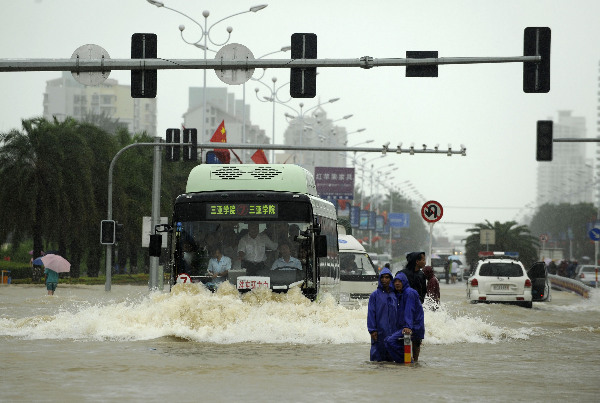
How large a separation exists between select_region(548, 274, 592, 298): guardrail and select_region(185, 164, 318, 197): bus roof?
98.6ft

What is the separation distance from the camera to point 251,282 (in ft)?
69.9

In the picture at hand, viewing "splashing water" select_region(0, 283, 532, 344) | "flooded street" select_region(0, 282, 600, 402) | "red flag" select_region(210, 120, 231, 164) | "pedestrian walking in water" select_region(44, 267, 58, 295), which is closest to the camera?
"flooded street" select_region(0, 282, 600, 402)

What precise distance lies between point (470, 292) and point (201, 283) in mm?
18116

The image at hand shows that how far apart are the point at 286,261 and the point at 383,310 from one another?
5.15 metres

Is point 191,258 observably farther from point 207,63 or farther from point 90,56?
point 90,56

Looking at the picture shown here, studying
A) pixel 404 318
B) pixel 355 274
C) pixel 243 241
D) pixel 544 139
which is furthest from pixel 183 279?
pixel 355 274

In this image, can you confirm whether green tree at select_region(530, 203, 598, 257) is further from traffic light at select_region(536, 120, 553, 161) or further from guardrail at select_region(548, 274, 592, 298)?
traffic light at select_region(536, 120, 553, 161)

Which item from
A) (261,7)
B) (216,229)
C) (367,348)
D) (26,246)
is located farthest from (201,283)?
(26,246)

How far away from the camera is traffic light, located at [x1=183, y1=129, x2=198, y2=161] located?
38969mm

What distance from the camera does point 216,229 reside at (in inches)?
850

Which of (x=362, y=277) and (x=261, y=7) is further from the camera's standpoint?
(x=261, y=7)

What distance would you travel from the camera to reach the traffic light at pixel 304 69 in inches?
787

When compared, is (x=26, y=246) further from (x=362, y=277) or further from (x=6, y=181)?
(x=362, y=277)

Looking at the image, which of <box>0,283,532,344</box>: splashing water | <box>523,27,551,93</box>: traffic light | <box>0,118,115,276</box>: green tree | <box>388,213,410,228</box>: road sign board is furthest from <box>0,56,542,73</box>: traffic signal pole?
<box>388,213,410,228</box>: road sign board
